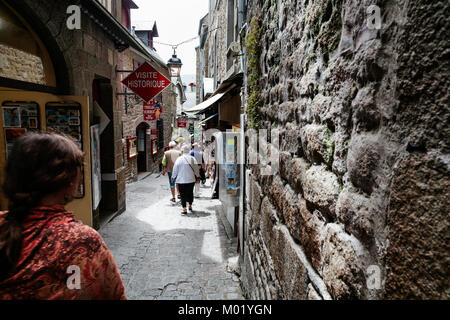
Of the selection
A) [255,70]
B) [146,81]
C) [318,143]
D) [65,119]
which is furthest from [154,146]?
[318,143]

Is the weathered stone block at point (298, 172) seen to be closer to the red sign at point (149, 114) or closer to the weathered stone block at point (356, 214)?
the weathered stone block at point (356, 214)

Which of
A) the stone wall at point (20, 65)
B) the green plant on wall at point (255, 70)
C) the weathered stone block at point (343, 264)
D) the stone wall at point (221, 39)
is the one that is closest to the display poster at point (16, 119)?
the stone wall at point (20, 65)

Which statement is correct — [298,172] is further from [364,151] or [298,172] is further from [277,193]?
[364,151]

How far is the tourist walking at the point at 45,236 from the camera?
3.48 feet

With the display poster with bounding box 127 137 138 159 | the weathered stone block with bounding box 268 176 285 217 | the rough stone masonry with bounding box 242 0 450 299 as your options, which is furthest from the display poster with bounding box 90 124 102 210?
the display poster with bounding box 127 137 138 159

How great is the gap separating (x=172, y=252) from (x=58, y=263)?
13.8ft

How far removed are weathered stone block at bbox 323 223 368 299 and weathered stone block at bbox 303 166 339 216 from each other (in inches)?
3.6

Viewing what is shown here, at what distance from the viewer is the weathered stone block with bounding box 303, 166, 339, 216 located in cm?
126

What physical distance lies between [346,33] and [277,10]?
1.32 meters

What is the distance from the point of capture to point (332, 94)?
1.29 m

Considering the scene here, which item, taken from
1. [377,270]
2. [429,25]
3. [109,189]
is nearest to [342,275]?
[377,270]

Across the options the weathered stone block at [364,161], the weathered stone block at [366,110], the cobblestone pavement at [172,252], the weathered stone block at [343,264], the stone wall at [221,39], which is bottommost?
the cobblestone pavement at [172,252]

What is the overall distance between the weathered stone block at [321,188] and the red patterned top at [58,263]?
2.96 feet

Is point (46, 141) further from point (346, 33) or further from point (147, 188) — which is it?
point (147, 188)
